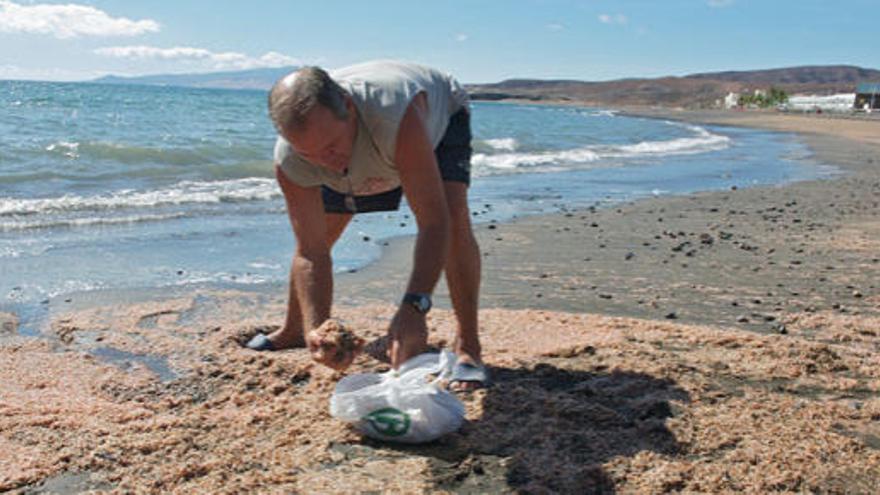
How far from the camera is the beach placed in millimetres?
2495

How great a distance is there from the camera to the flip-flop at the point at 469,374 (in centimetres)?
316

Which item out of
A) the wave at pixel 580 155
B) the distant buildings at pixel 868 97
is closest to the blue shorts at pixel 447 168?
the wave at pixel 580 155

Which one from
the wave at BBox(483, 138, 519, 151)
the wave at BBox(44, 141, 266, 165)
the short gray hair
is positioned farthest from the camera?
the wave at BBox(483, 138, 519, 151)

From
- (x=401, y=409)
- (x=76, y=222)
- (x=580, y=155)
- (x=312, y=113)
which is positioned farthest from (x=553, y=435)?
(x=580, y=155)

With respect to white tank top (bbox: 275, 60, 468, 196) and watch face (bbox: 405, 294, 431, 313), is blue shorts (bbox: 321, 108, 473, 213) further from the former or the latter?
watch face (bbox: 405, 294, 431, 313)

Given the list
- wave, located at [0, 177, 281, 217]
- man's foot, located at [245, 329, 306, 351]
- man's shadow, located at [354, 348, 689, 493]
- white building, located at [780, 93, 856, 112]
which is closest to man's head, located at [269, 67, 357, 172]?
man's shadow, located at [354, 348, 689, 493]

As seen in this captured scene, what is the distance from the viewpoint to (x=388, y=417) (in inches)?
105

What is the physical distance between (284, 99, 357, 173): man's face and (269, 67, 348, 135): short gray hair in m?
0.02

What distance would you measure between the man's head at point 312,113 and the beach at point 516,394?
31.1 inches

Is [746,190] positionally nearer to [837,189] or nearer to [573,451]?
[837,189]

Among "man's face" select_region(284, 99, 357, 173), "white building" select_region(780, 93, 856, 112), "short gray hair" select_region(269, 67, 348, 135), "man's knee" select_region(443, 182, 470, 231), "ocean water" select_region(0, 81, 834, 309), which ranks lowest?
"ocean water" select_region(0, 81, 834, 309)

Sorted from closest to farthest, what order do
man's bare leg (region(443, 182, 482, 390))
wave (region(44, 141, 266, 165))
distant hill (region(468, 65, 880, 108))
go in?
man's bare leg (region(443, 182, 482, 390))
wave (region(44, 141, 266, 165))
distant hill (region(468, 65, 880, 108))

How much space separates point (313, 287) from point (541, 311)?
6.89 ft

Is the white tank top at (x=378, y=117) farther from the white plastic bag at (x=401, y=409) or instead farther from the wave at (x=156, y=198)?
the wave at (x=156, y=198)
